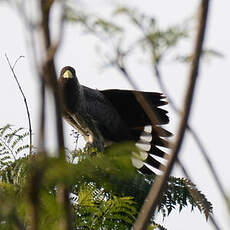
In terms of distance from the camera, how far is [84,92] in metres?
7.16

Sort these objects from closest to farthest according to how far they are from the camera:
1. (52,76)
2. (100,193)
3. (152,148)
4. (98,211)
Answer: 1. (52,76)
2. (98,211)
3. (100,193)
4. (152,148)

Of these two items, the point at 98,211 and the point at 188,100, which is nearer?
the point at 188,100

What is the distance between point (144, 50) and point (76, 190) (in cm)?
208

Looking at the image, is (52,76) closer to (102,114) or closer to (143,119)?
(143,119)

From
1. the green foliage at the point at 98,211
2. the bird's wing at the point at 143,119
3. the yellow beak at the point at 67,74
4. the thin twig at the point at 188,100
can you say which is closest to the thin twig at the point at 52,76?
the thin twig at the point at 188,100

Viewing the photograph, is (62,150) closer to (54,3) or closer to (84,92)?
(54,3)

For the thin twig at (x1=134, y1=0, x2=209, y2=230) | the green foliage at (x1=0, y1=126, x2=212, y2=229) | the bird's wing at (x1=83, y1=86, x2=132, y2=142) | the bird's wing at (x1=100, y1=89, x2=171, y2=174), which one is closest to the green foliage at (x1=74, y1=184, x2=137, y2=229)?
the green foliage at (x1=0, y1=126, x2=212, y2=229)

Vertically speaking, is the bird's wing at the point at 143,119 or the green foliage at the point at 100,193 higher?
the bird's wing at the point at 143,119

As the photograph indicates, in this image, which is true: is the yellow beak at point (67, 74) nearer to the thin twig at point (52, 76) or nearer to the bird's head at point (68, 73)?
the bird's head at point (68, 73)

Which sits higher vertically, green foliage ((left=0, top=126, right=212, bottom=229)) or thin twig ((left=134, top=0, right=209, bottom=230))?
green foliage ((left=0, top=126, right=212, bottom=229))

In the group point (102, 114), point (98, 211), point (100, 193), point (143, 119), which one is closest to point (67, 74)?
point (102, 114)

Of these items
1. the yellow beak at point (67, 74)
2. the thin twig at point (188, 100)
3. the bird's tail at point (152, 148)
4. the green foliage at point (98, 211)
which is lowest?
the thin twig at point (188, 100)

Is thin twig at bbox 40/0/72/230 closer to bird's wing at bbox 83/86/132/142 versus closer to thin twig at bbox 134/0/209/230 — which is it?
thin twig at bbox 134/0/209/230

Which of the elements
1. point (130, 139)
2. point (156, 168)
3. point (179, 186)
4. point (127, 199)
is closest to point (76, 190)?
point (127, 199)
